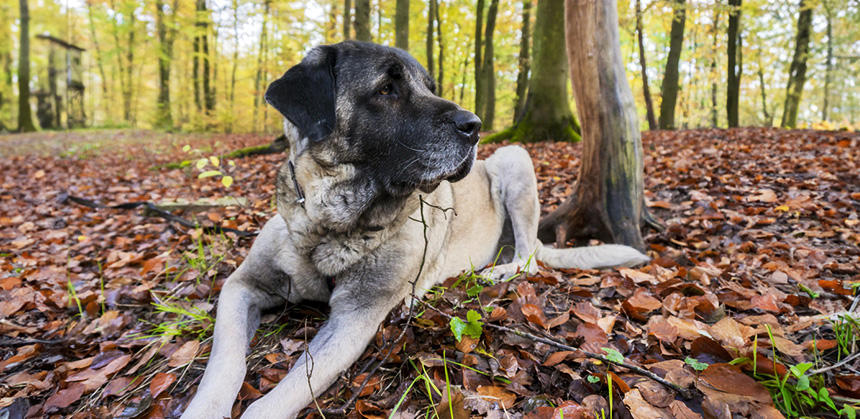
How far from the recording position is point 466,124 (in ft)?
7.09

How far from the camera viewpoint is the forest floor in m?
1.67

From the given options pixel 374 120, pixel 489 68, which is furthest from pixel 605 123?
pixel 489 68

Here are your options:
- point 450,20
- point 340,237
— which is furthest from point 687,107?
point 340,237

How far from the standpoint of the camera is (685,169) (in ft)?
18.8

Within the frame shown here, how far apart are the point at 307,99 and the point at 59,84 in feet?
116

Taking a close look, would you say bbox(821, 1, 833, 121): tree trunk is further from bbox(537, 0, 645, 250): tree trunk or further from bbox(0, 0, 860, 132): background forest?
bbox(537, 0, 645, 250): tree trunk

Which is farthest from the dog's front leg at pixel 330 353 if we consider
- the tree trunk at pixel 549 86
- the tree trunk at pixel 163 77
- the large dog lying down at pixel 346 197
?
the tree trunk at pixel 163 77

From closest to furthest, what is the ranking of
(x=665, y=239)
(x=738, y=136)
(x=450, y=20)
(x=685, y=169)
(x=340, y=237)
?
1. (x=340, y=237)
2. (x=665, y=239)
3. (x=685, y=169)
4. (x=738, y=136)
5. (x=450, y=20)

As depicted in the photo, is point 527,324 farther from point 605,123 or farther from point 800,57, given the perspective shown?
point 800,57

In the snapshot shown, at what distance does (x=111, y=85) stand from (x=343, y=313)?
36956 millimetres

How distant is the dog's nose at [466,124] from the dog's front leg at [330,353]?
1.01m

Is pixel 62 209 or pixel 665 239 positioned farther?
pixel 62 209

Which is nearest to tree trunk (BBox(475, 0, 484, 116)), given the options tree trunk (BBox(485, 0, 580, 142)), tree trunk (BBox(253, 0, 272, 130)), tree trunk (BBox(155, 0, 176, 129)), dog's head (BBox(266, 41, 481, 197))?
tree trunk (BBox(485, 0, 580, 142))

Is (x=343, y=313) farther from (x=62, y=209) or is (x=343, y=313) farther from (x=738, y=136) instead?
(x=738, y=136)
